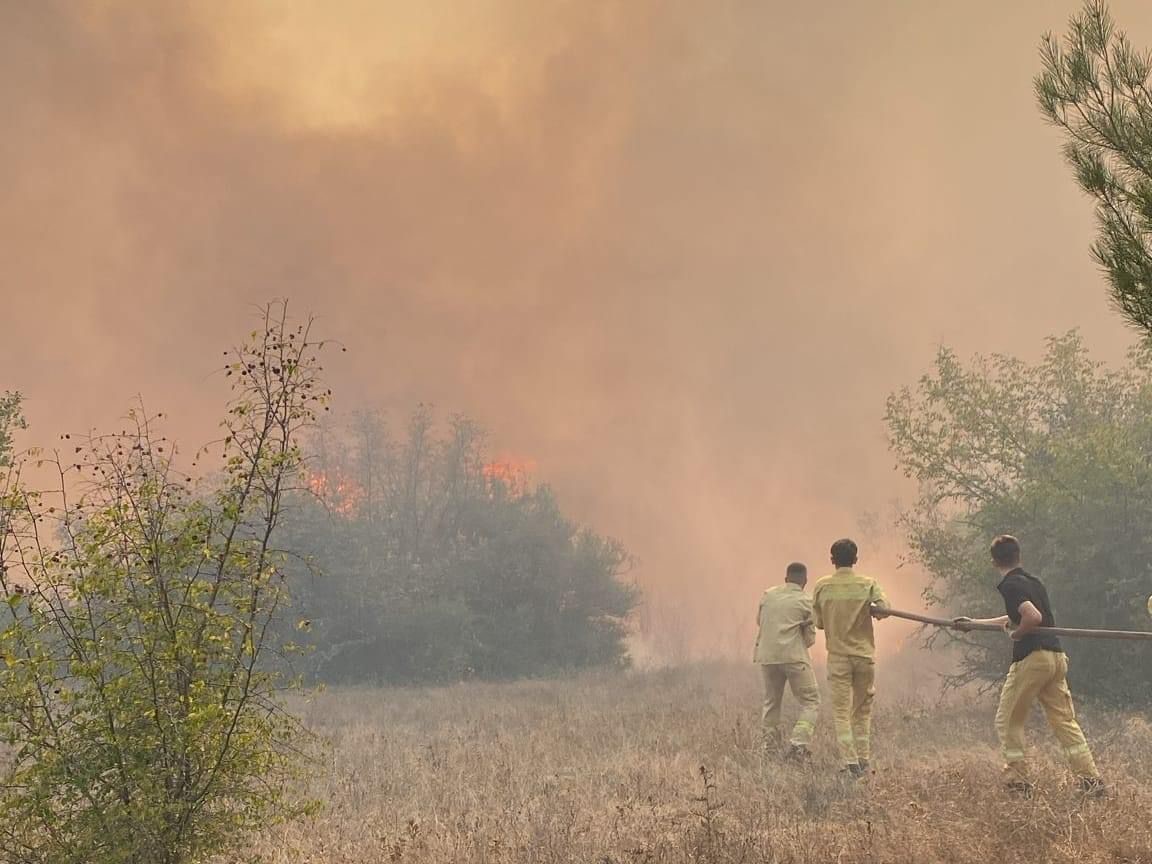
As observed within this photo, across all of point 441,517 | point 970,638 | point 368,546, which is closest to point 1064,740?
point 970,638

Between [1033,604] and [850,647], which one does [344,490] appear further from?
[1033,604]

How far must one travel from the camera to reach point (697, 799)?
17.5ft

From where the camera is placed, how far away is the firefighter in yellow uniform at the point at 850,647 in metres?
8.12

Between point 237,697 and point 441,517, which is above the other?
point 441,517

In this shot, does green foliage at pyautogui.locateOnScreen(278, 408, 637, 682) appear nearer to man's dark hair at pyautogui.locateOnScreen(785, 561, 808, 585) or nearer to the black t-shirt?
man's dark hair at pyautogui.locateOnScreen(785, 561, 808, 585)

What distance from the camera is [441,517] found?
3431 centimetres

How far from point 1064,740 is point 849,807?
1944mm

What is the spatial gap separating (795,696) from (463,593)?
20.3 meters

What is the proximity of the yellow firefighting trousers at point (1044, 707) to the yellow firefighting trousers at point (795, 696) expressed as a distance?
7.56ft

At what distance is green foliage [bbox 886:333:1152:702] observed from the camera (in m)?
12.2

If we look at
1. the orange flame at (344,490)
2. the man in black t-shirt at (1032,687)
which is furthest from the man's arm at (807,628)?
the orange flame at (344,490)

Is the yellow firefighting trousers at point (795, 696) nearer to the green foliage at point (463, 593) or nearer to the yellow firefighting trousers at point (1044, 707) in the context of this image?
the yellow firefighting trousers at point (1044, 707)

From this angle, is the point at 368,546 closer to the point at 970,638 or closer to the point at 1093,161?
the point at 970,638

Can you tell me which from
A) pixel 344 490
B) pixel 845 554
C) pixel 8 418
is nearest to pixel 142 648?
pixel 845 554
